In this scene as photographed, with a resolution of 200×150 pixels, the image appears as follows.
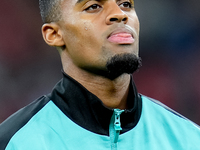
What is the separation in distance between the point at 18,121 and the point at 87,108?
404 millimetres

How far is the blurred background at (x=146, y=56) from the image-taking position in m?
4.55

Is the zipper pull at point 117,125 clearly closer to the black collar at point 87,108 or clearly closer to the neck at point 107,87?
the black collar at point 87,108

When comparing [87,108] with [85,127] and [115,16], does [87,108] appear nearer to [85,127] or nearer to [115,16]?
[85,127]

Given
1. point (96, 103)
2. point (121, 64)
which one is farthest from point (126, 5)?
point (96, 103)

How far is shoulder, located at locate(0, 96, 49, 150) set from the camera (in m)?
1.92

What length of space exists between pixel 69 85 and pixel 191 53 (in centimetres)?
336

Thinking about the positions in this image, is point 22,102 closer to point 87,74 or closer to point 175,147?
point 87,74

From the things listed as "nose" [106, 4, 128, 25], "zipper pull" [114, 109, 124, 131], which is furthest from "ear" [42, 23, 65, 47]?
"zipper pull" [114, 109, 124, 131]

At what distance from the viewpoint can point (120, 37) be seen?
6.54 feet

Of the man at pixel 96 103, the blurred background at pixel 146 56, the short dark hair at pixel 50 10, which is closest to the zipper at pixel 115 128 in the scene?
the man at pixel 96 103

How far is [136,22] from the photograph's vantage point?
7.20 ft

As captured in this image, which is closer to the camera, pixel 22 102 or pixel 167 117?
pixel 167 117

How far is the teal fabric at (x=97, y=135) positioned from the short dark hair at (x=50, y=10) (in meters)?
0.58

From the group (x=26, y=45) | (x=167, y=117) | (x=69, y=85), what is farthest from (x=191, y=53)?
(x=69, y=85)
